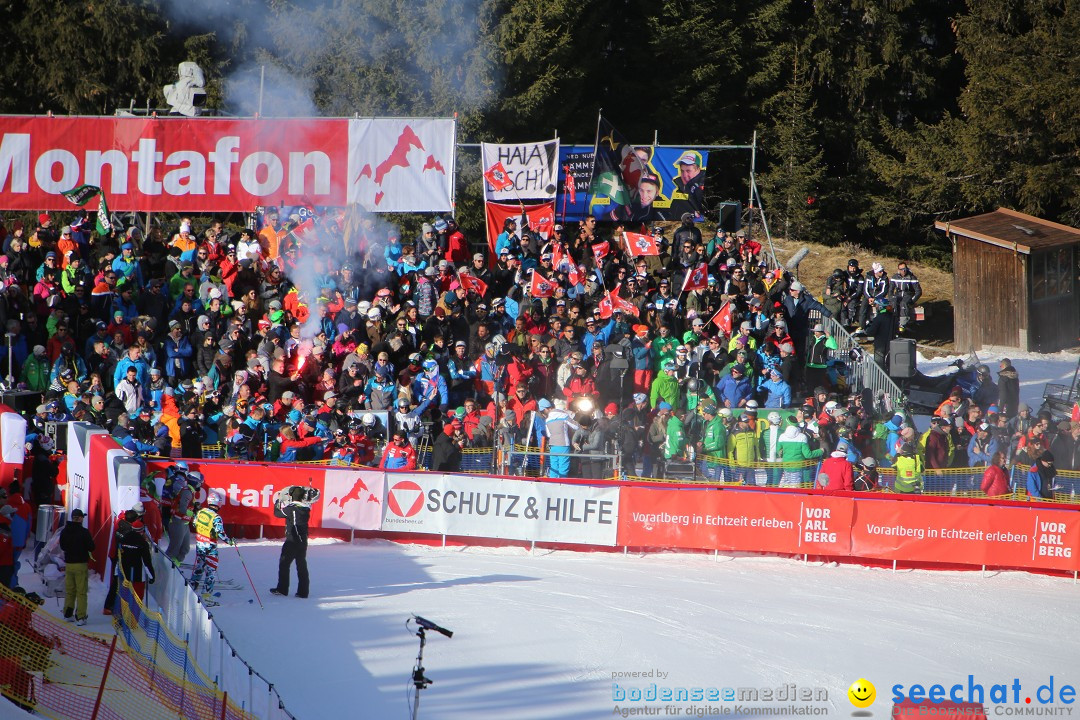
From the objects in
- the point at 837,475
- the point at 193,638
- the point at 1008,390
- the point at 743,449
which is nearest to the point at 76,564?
the point at 193,638

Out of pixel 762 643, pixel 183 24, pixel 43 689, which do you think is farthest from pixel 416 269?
pixel 183 24

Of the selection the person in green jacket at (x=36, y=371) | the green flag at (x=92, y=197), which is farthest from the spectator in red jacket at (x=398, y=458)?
the green flag at (x=92, y=197)

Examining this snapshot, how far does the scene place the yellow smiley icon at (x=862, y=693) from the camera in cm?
1143

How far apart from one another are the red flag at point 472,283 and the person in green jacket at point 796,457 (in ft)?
19.3

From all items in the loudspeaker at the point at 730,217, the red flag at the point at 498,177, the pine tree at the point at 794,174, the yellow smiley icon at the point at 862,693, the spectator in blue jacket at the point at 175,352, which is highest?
the pine tree at the point at 794,174

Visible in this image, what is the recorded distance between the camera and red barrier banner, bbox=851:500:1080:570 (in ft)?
51.8

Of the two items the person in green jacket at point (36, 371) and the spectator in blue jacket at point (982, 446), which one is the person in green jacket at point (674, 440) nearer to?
the spectator in blue jacket at point (982, 446)

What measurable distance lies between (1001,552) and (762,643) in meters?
4.77

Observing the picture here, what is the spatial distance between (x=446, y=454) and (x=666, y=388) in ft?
12.3

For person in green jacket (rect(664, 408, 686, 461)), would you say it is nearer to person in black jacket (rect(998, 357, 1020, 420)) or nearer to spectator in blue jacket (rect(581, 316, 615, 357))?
spectator in blue jacket (rect(581, 316, 615, 357))

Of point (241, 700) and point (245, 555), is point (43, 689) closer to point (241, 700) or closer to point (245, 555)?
point (241, 700)

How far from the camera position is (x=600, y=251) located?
2206 cm

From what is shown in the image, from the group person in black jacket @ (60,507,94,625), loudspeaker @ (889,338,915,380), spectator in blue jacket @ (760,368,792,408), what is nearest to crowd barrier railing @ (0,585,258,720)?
person in black jacket @ (60,507,94,625)

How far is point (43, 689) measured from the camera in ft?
33.7
